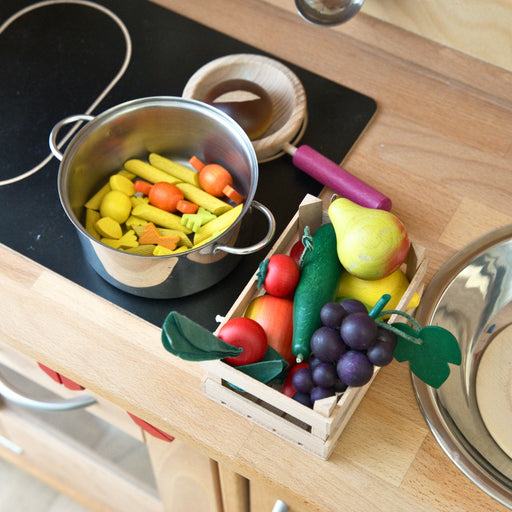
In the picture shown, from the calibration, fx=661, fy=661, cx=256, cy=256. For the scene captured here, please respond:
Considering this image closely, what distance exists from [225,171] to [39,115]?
0.28 meters

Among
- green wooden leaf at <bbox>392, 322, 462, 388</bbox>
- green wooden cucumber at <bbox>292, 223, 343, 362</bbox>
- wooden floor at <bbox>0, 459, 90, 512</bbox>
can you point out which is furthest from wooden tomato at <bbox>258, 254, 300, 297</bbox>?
wooden floor at <bbox>0, 459, 90, 512</bbox>

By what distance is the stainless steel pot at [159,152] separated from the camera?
2.20 feet

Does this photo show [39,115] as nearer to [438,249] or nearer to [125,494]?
[438,249]

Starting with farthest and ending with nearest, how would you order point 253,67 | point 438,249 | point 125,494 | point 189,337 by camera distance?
point 125,494, point 253,67, point 438,249, point 189,337

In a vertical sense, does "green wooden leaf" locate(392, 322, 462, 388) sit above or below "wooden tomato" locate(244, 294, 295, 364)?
above

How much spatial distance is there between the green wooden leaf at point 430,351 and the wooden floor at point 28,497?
1.16 metres

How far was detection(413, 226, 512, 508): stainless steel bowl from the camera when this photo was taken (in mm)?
644

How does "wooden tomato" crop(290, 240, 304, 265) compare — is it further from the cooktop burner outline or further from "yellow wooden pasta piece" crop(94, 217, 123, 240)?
the cooktop burner outline

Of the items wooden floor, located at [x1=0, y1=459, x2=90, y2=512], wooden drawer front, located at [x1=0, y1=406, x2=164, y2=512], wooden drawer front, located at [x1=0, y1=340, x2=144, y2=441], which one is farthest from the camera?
wooden floor, located at [x1=0, y1=459, x2=90, y2=512]

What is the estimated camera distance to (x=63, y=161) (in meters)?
0.71

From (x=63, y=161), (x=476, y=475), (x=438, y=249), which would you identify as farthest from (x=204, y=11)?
(x=476, y=475)

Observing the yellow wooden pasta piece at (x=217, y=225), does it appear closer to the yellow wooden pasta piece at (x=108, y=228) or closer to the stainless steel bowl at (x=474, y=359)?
the yellow wooden pasta piece at (x=108, y=228)

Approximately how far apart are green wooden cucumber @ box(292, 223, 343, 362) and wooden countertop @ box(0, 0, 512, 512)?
0.36 feet

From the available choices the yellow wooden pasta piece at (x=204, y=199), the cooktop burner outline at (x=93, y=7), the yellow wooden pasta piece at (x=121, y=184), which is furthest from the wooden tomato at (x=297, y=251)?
the cooktop burner outline at (x=93, y=7)
